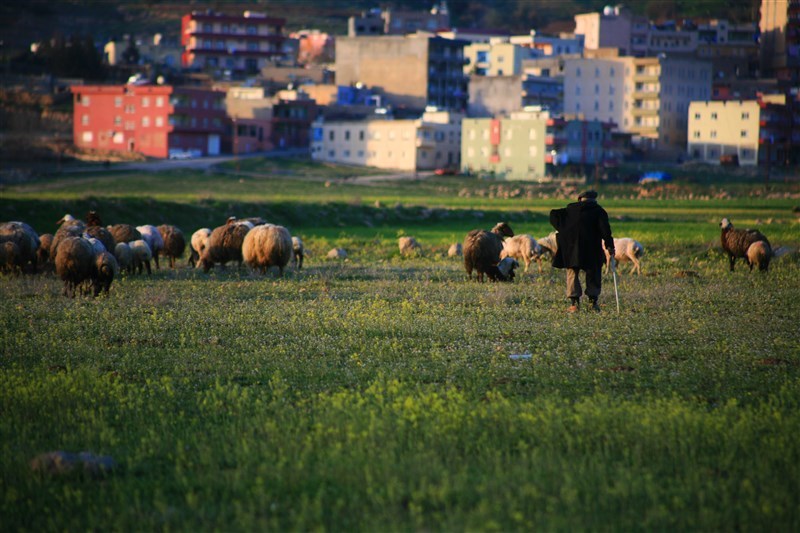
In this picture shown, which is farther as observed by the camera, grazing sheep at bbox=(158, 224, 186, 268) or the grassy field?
grazing sheep at bbox=(158, 224, 186, 268)

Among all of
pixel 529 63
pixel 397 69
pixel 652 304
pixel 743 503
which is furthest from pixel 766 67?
pixel 743 503

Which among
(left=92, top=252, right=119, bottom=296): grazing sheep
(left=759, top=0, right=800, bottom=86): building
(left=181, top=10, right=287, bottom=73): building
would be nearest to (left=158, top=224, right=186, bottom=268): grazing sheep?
(left=92, top=252, right=119, bottom=296): grazing sheep

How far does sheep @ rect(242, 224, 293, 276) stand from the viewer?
25188mm

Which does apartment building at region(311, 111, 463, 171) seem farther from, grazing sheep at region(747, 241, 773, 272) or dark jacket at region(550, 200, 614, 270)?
dark jacket at region(550, 200, 614, 270)

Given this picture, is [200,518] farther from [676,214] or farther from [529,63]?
[529,63]

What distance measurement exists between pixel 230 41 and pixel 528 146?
62746mm

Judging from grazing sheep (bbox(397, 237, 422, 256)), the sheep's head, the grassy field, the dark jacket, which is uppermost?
the dark jacket

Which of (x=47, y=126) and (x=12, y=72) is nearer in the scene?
(x=47, y=126)

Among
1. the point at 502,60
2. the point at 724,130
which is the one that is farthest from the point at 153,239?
the point at 502,60

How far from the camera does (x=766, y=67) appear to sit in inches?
5694

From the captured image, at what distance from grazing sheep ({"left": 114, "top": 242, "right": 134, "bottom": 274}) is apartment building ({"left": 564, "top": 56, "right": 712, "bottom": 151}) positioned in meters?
101

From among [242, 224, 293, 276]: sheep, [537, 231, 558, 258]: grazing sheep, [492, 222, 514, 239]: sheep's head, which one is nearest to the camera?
[242, 224, 293, 276]: sheep

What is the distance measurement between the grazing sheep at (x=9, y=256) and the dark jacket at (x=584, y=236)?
14055 mm

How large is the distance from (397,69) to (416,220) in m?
83.3
